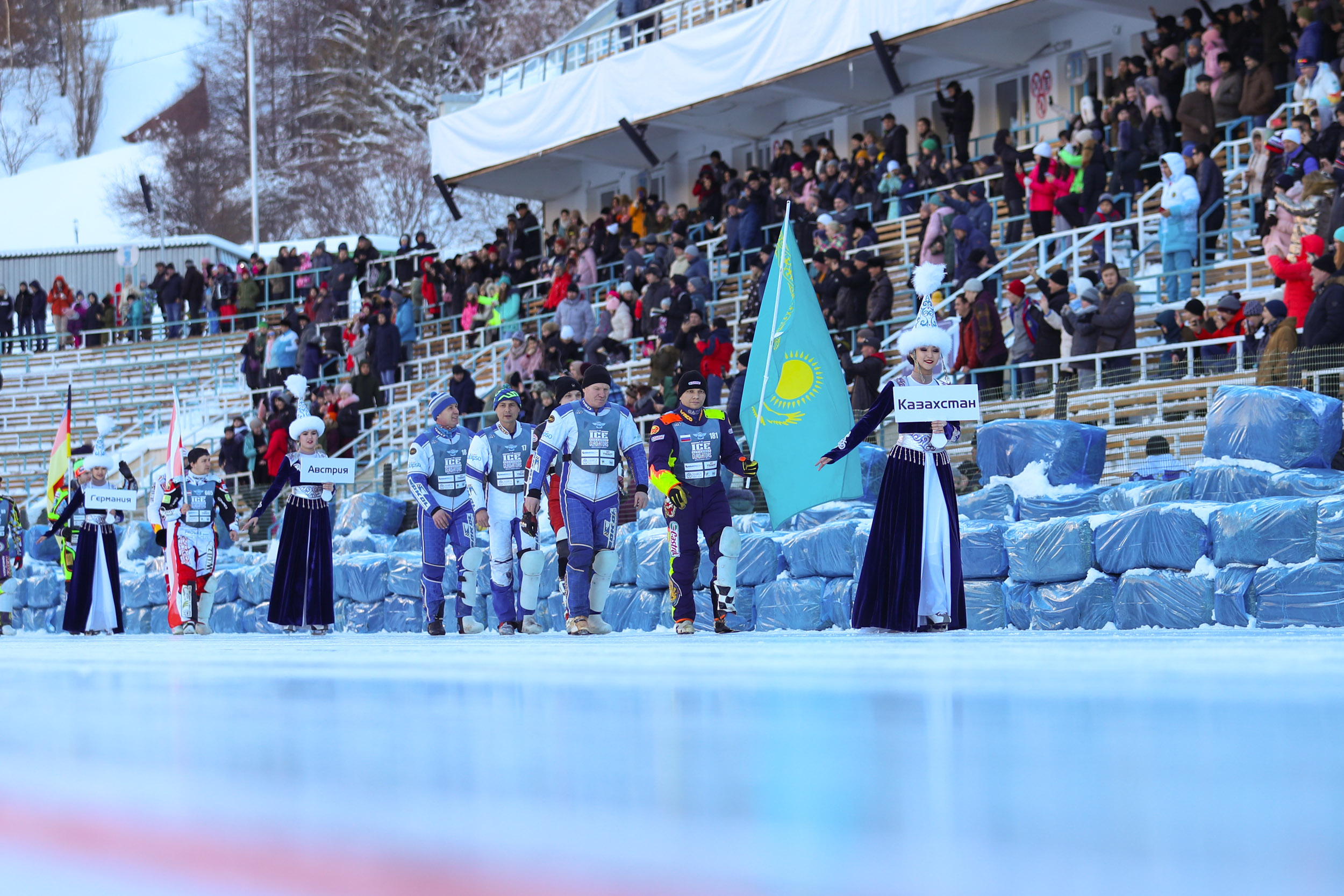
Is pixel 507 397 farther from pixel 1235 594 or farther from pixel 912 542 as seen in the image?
pixel 1235 594

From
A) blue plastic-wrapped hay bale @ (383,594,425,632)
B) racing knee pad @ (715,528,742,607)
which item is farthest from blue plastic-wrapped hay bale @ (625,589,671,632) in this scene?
blue plastic-wrapped hay bale @ (383,594,425,632)

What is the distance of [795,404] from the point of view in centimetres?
1181

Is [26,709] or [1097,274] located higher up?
[1097,274]

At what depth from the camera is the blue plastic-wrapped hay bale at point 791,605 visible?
1119cm

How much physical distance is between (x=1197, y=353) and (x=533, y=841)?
11.7 metres

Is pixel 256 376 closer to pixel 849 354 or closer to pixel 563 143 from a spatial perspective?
pixel 563 143

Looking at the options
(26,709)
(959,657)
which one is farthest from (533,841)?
(959,657)

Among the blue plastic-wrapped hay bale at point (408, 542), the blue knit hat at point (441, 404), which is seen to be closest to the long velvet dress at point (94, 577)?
the blue plastic-wrapped hay bale at point (408, 542)

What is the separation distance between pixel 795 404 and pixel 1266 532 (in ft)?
12.8

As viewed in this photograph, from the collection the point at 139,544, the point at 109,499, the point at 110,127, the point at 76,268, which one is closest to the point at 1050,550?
the point at 109,499

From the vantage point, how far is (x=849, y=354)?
1462 cm

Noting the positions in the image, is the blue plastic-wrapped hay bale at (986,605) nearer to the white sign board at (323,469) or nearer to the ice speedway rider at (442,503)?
the ice speedway rider at (442,503)

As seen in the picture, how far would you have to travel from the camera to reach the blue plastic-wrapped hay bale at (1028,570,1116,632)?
Result: 9531 mm

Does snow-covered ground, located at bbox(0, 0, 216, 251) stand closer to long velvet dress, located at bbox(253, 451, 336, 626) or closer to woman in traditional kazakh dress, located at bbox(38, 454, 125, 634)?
woman in traditional kazakh dress, located at bbox(38, 454, 125, 634)
